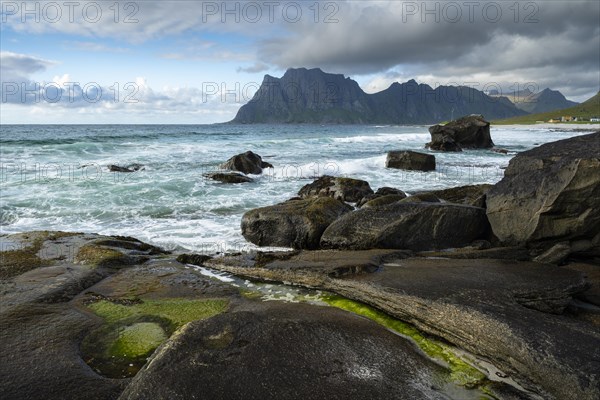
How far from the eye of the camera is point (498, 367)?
4824 mm

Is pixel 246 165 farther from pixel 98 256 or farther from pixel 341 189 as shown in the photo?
pixel 98 256

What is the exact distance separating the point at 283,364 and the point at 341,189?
12.9 m

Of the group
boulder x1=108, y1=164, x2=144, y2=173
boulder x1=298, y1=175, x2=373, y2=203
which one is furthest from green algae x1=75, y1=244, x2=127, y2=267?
boulder x1=108, y1=164, x2=144, y2=173

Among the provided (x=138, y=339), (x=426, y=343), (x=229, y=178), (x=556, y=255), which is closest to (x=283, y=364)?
(x=426, y=343)

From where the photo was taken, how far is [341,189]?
55.0ft

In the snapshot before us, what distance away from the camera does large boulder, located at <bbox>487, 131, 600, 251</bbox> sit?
27.0 ft

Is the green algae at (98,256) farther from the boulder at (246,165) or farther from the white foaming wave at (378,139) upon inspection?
the white foaming wave at (378,139)

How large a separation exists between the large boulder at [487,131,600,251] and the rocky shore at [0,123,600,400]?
0.03 meters

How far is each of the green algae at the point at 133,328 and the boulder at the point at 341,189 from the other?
10420 mm

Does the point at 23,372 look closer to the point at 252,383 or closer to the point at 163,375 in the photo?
the point at 163,375

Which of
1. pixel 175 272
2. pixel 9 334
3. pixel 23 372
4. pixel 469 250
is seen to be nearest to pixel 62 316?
pixel 9 334

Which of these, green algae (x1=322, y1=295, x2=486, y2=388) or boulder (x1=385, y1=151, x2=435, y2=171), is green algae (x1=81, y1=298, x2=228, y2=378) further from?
boulder (x1=385, y1=151, x2=435, y2=171)

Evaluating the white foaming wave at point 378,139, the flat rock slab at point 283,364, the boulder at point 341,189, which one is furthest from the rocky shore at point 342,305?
the white foaming wave at point 378,139

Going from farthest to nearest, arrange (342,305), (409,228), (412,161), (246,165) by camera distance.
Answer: (412,161) → (246,165) → (409,228) → (342,305)
